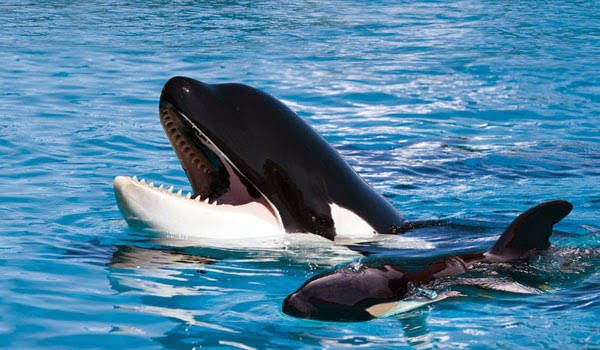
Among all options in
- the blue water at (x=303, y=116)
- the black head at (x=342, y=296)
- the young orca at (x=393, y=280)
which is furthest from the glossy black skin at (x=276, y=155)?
the black head at (x=342, y=296)

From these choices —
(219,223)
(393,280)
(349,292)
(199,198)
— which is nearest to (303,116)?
(199,198)

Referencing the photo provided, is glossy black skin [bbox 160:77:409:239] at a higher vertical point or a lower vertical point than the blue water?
higher

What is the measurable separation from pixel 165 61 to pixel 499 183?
7611 mm

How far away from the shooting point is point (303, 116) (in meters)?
12.8

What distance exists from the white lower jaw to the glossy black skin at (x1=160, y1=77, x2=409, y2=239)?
0.15m

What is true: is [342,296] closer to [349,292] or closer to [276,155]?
[349,292]

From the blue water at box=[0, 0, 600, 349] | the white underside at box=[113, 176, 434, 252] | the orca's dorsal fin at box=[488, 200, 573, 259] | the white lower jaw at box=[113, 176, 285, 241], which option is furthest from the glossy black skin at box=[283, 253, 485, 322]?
the white lower jaw at box=[113, 176, 285, 241]

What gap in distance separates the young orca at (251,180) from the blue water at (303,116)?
0.74 feet

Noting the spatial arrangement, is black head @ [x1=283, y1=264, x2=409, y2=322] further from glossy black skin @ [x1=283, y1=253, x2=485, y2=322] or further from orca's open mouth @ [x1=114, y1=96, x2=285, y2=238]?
orca's open mouth @ [x1=114, y1=96, x2=285, y2=238]

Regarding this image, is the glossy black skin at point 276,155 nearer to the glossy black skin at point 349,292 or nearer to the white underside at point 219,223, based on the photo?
the white underside at point 219,223

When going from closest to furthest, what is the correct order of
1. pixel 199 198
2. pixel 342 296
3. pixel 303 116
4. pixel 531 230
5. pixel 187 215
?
pixel 342 296 → pixel 531 230 → pixel 187 215 → pixel 199 198 → pixel 303 116

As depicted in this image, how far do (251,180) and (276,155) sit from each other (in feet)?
0.72

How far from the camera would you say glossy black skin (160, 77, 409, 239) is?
6289 mm

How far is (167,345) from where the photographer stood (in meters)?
4.91
